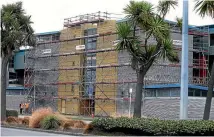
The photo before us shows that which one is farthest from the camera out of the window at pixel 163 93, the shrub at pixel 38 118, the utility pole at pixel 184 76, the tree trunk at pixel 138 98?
the window at pixel 163 93

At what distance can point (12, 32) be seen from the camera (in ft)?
105

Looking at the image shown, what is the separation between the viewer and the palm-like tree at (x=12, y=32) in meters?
31.7

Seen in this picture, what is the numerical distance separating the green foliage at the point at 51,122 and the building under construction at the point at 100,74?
15.8 m

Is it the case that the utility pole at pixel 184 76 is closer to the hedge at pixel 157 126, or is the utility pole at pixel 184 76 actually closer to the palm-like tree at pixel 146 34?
the hedge at pixel 157 126

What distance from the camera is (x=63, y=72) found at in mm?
57406

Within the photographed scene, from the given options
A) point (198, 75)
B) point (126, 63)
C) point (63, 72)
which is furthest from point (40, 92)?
point (198, 75)

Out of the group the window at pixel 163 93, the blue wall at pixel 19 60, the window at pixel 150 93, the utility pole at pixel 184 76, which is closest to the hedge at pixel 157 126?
the utility pole at pixel 184 76

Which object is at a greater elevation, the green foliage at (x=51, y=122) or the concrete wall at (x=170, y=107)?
the green foliage at (x=51, y=122)

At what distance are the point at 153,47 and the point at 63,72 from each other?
115 feet

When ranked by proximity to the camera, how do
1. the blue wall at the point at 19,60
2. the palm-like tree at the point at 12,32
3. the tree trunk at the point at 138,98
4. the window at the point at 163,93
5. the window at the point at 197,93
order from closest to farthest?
the tree trunk at the point at 138,98
the palm-like tree at the point at 12,32
the window at the point at 163,93
the window at the point at 197,93
the blue wall at the point at 19,60

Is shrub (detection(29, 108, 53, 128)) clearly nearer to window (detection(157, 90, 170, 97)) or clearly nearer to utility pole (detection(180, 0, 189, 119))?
utility pole (detection(180, 0, 189, 119))

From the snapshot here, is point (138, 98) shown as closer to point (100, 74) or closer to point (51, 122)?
point (51, 122)

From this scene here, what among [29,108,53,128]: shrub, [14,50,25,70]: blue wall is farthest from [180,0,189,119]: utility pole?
[14,50,25,70]: blue wall

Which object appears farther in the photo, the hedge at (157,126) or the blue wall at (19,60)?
the blue wall at (19,60)
